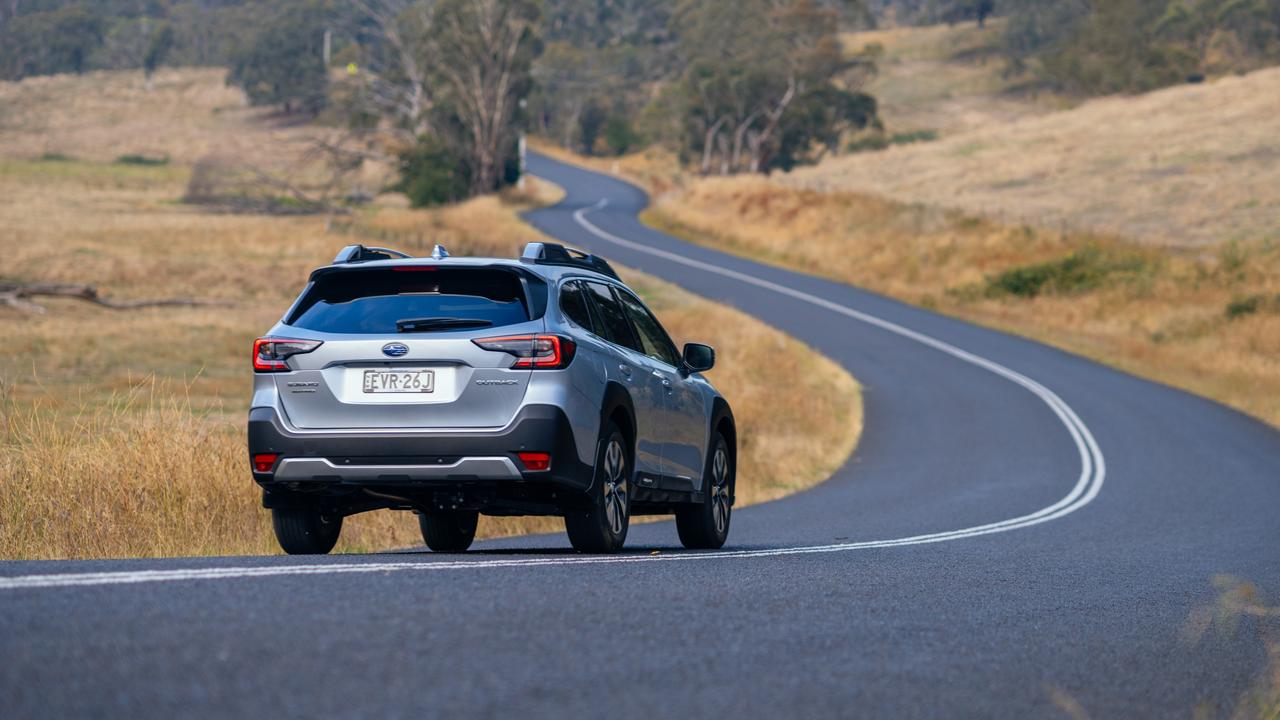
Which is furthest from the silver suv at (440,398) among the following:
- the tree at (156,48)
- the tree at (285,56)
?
the tree at (156,48)

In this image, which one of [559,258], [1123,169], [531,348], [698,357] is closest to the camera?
[531,348]

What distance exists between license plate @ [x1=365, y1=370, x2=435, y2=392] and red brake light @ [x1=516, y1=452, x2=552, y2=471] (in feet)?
2.04

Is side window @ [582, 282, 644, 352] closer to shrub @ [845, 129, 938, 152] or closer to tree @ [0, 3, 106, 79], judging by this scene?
shrub @ [845, 129, 938, 152]

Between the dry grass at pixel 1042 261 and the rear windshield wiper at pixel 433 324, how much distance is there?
977 inches

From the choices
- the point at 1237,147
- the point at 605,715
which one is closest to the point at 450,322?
the point at 605,715

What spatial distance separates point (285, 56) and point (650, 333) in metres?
107

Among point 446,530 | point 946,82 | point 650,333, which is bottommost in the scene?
point 946,82

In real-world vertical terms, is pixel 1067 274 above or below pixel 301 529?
below

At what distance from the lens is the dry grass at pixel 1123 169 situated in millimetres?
56781

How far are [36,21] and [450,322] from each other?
135m

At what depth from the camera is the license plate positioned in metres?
8.48

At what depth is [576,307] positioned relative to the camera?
937 cm

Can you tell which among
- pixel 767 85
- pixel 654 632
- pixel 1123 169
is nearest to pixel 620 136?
pixel 767 85

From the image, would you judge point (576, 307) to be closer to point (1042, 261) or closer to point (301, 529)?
point (301, 529)
